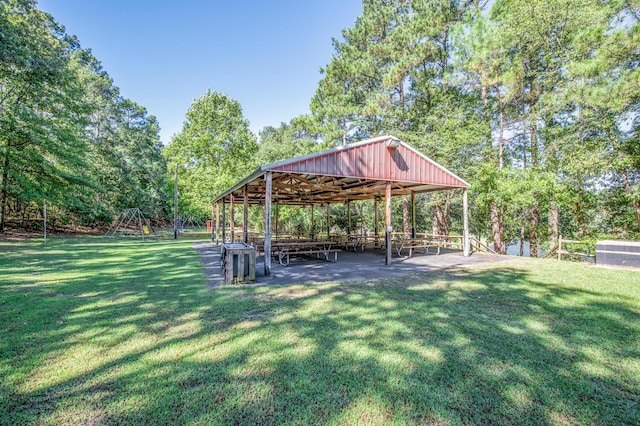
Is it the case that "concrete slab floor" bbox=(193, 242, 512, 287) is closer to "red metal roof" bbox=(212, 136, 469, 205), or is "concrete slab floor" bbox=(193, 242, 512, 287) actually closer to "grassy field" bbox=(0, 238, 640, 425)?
"grassy field" bbox=(0, 238, 640, 425)

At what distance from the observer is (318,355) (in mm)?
3133

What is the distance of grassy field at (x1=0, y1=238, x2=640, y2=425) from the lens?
2270 mm

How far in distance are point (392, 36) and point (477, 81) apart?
5.62 meters

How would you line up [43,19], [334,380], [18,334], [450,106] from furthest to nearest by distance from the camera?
[43,19] < [450,106] < [18,334] < [334,380]

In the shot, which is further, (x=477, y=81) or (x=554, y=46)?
(x=477, y=81)

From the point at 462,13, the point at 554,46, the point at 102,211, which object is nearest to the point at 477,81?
the point at 554,46

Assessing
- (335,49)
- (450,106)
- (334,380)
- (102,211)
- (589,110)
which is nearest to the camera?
(334,380)

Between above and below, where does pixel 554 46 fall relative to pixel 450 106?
above

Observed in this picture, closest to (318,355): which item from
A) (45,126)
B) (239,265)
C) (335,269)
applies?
(239,265)

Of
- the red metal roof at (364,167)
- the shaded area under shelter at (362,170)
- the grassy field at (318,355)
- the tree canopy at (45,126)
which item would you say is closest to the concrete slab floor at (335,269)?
the shaded area under shelter at (362,170)

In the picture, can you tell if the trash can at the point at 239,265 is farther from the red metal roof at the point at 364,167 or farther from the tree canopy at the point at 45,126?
the tree canopy at the point at 45,126

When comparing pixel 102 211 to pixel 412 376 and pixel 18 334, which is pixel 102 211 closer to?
pixel 18 334

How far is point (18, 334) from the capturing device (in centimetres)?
356

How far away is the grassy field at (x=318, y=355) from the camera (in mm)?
2270
